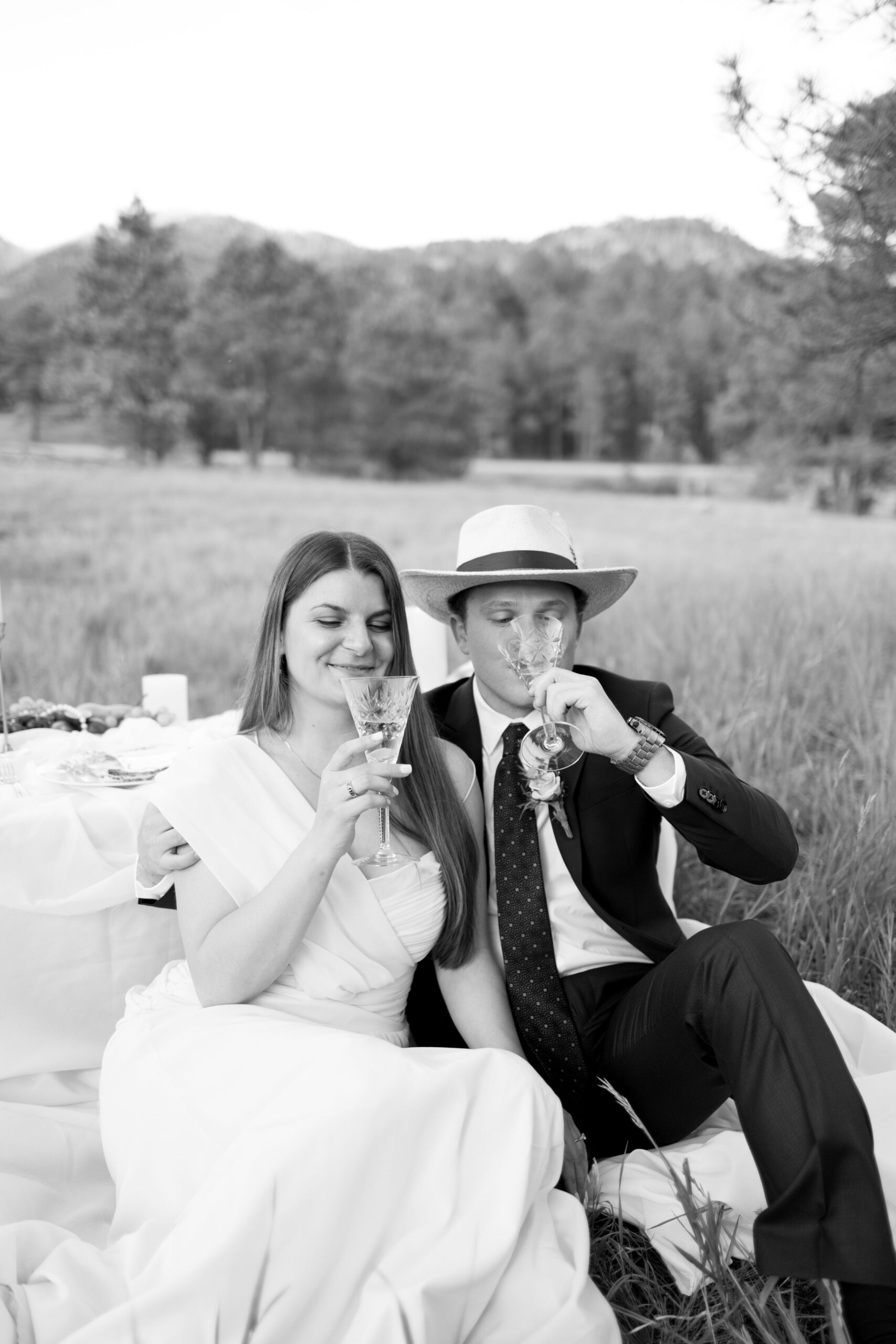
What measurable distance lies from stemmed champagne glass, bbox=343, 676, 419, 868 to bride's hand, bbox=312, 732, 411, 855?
0.04 meters

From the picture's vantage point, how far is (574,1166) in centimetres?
218

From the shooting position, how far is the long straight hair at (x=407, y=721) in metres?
2.30

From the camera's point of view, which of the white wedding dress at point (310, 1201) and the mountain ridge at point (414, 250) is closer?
the white wedding dress at point (310, 1201)

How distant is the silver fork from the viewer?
277 cm

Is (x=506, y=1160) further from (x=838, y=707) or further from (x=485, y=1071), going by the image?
(x=838, y=707)

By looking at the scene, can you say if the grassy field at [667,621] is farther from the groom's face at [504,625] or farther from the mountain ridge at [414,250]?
the mountain ridge at [414,250]

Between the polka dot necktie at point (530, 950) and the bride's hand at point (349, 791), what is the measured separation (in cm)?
59

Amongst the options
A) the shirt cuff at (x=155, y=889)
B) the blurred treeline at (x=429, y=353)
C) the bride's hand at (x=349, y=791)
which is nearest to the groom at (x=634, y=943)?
the bride's hand at (x=349, y=791)

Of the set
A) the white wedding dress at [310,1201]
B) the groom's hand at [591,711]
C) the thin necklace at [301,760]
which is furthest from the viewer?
the thin necklace at [301,760]

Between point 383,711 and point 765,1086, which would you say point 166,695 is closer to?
point 383,711

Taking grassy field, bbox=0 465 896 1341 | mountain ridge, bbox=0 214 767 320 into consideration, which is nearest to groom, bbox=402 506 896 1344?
grassy field, bbox=0 465 896 1341

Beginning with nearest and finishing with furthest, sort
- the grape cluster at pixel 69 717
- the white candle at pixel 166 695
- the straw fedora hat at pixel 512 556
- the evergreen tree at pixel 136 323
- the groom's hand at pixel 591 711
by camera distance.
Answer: the groom's hand at pixel 591 711, the straw fedora hat at pixel 512 556, the grape cluster at pixel 69 717, the white candle at pixel 166 695, the evergreen tree at pixel 136 323

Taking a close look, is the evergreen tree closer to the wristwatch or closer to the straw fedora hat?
the straw fedora hat

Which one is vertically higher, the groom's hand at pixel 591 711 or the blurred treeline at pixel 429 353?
the blurred treeline at pixel 429 353
